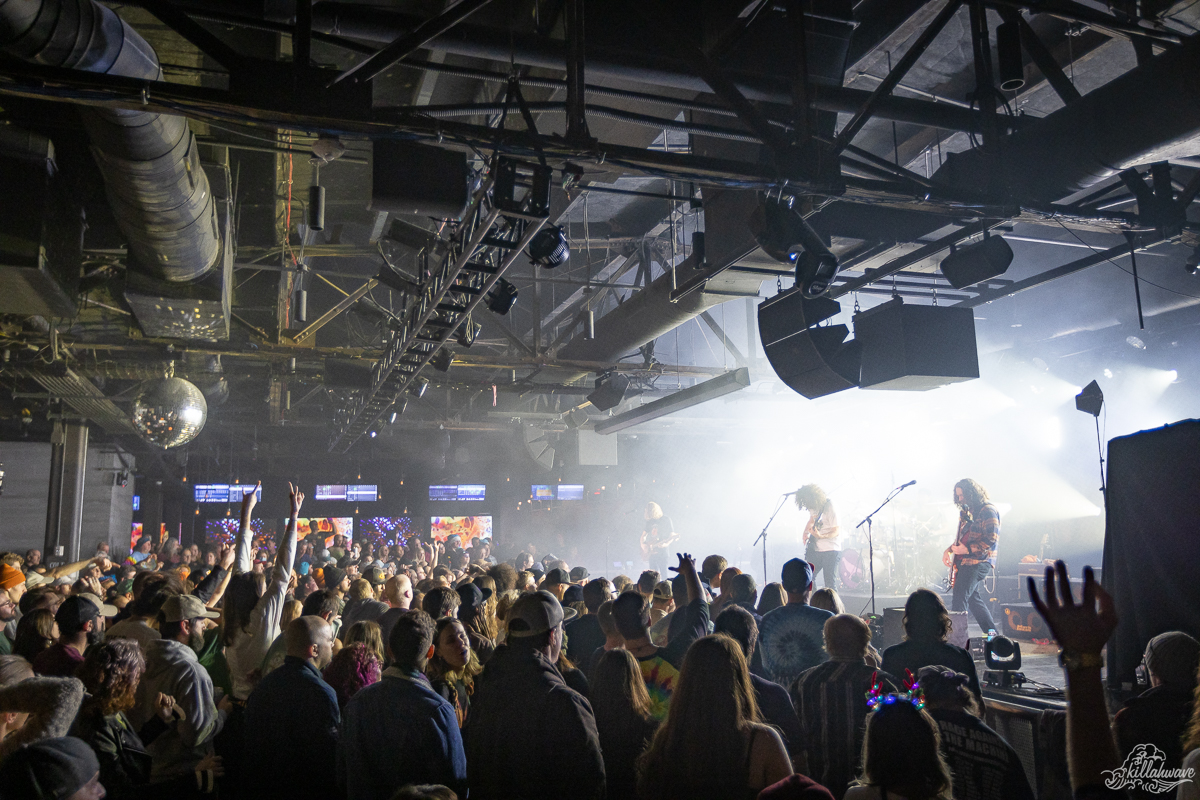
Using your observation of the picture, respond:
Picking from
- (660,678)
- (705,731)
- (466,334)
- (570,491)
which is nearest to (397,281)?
(466,334)

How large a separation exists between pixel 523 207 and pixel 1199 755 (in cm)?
412

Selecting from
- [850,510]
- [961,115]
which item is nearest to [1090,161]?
[961,115]

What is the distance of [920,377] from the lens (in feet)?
21.0

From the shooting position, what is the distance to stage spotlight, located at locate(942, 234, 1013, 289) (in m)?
5.71

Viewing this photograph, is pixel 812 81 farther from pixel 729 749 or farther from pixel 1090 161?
pixel 729 749

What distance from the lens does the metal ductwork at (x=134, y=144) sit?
3084 mm

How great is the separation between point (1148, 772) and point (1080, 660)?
1.51m

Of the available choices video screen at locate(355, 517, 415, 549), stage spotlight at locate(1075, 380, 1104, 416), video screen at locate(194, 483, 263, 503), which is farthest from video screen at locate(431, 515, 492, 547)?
stage spotlight at locate(1075, 380, 1104, 416)

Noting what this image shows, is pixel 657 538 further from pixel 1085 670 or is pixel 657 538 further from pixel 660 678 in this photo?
Answer: pixel 1085 670

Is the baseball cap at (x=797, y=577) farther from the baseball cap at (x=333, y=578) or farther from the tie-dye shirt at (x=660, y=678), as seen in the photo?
the baseball cap at (x=333, y=578)

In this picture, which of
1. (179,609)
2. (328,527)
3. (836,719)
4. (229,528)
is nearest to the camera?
(836,719)

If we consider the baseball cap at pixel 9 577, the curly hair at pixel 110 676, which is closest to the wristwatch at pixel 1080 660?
the curly hair at pixel 110 676

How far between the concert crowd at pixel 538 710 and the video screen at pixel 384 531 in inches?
655

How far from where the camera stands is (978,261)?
5.83 meters
